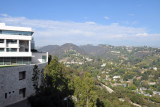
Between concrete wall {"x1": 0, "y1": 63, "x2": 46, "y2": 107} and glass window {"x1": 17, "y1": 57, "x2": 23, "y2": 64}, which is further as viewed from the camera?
glass window {"x1": 17, "y1": 57, "x2": 23, "y2": 64}

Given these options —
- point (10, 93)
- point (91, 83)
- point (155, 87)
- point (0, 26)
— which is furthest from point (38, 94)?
point (155, 87)

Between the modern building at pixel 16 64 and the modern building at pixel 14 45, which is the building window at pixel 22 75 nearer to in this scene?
the modern building at pixel 16 64

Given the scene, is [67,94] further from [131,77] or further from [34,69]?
[131,77]

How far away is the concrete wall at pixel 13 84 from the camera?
12.8 m

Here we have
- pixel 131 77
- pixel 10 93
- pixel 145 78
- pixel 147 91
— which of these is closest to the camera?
pixel 10 93

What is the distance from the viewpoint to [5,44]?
1925cm

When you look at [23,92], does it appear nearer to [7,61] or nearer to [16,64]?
[16,64]

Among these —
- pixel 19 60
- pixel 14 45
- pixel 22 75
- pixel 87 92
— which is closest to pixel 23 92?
pixel 22 75

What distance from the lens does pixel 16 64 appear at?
18266 mm

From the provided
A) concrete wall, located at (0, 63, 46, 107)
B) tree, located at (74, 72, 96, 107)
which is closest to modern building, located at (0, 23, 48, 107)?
concrete wall, located at (0, 63, 46, 107)

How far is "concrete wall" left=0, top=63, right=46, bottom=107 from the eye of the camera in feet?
42.1

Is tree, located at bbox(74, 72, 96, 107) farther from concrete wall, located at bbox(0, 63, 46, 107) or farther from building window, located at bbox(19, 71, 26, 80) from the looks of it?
building window, located at bbox(19, 71, 26, 80)

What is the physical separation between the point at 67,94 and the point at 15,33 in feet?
33.9

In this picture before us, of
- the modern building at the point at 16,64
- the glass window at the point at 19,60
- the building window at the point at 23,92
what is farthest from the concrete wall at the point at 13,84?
the glass window at the point at 19,60
